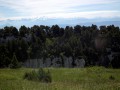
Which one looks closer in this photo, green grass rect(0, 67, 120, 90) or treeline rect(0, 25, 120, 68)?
green grass rect(0, 67, 120, 90)

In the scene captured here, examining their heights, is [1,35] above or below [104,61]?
above

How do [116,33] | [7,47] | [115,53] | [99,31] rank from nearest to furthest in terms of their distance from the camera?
[7,47] < [115,53] < [116,33] < [99,31]

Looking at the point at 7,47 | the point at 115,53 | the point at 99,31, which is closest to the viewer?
the point at 7,47

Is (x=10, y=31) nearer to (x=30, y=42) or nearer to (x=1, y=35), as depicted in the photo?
(x=1, y=35)

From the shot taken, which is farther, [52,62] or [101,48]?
[101,48]

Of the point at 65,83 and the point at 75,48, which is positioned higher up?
the point at 65,83

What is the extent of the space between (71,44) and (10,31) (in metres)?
39.0

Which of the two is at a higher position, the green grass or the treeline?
the green grass

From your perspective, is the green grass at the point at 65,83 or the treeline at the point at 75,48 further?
the treeline at the point at 75,48

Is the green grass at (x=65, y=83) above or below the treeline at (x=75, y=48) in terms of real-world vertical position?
above

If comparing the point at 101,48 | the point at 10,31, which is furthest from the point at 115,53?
the point at 10,31

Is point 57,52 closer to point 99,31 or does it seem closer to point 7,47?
point 7,47

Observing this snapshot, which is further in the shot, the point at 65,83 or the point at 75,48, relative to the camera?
the point at 75,48

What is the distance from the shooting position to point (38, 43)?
112 metres
